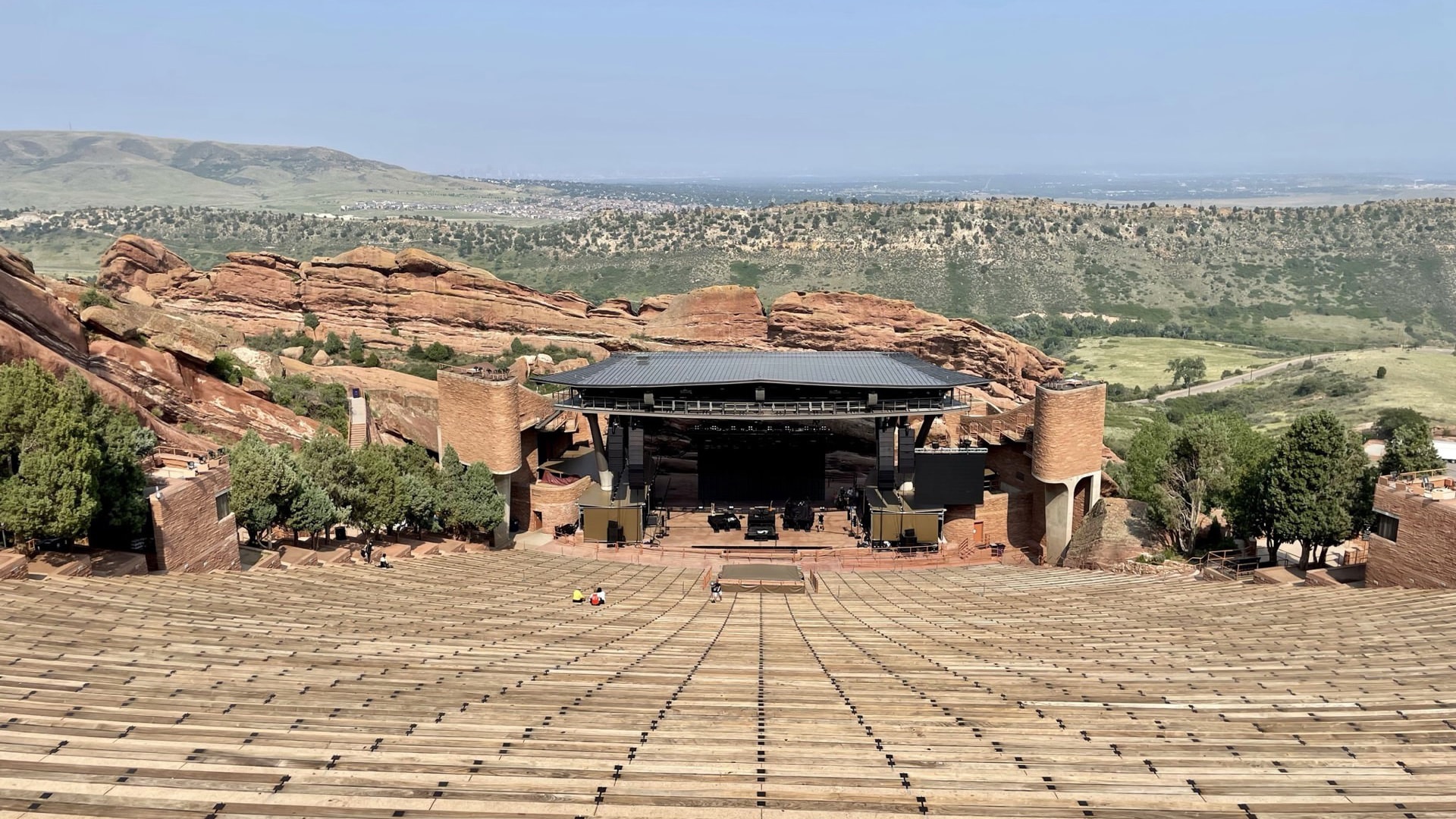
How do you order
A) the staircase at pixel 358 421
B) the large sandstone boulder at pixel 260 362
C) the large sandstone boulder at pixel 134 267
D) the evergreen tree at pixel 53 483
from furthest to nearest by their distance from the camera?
the large sandstone boulder at pixel 134 267 → the large sandstone boulder at pixel 260 362 → the staircase at pixel 358 421 → the evergreen tree at pixel 53 483

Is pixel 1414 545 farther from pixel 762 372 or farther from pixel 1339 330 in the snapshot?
pixel 1339 330

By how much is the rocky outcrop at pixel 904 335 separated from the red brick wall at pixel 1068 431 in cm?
2121

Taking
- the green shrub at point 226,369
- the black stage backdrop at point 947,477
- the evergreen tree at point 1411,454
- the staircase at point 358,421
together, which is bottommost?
the black stage backdrop at point 947,477

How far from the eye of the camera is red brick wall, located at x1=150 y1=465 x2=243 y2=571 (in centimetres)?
2577

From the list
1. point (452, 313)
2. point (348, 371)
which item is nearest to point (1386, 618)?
point (348, 371)

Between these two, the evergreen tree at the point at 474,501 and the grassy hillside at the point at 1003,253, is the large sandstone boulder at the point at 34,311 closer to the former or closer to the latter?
the evergreen tree at the point at 474,501

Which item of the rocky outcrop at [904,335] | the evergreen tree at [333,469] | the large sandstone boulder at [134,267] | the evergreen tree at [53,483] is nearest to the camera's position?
the evergreen tree at [53,483]

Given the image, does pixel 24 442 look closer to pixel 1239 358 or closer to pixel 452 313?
pixel 452 313

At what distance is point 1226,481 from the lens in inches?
1508

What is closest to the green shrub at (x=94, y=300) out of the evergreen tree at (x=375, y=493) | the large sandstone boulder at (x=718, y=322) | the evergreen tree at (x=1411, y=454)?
the evergreen tree at (x=375, y=493)

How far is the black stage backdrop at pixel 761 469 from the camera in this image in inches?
1853

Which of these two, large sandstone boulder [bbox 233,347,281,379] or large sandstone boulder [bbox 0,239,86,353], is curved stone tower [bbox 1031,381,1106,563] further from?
large sandstone boulder [bbox 233,347,281,379]

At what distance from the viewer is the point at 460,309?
2940 inches

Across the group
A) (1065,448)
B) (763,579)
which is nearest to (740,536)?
(763,579)
